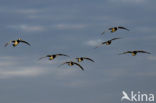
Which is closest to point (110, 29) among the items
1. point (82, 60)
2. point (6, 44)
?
point (82, 60)

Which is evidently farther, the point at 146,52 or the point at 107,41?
the point at 107,41

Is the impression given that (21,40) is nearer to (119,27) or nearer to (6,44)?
(6,44)

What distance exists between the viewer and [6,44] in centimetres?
7144

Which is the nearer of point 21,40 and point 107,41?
point 21,40

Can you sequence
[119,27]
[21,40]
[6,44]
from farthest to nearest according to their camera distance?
[119,27]
[21,40]
[6,44]

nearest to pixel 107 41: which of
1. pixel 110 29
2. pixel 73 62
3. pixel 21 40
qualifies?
pixel 110 29

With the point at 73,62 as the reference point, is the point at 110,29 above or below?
above

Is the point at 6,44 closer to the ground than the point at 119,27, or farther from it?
closer to the ground

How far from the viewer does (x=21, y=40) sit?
76.5 m

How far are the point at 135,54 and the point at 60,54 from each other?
49.3 feet

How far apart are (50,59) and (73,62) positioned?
185 inches

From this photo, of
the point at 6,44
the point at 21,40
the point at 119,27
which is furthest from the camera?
the point at 119,27

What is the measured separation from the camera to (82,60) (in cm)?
7944

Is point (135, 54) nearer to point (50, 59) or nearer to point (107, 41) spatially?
point (107, 41)
